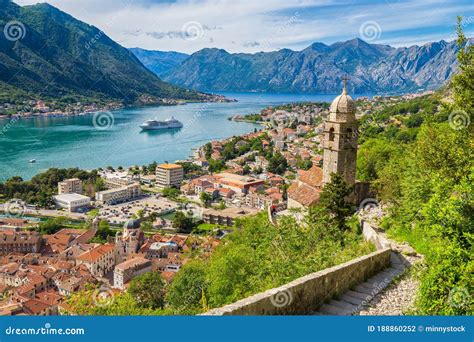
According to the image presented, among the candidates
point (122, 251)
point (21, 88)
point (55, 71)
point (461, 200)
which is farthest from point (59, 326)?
point (55, 71)

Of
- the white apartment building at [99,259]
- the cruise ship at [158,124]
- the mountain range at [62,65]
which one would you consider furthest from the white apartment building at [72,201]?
the mountain range at [62,65]

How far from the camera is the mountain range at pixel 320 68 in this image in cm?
6875

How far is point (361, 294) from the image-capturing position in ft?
14.0

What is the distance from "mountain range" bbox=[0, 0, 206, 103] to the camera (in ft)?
260

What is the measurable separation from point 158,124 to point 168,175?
90.1 ft

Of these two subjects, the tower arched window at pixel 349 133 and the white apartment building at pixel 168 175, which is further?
the white apartment building at pixel 168 175

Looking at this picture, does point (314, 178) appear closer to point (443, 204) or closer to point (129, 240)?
point (443, 204)

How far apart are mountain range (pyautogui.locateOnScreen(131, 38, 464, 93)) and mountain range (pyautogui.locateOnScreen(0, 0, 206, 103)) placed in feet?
79.9

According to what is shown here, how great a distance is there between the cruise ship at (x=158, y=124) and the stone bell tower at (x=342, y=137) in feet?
168

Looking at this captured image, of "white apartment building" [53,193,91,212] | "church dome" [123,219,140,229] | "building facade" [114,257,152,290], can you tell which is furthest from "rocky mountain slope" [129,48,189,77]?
"building facade" [114,257,152,290]

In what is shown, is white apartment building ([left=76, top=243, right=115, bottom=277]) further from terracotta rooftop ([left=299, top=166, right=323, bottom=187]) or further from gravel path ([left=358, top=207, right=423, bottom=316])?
gravel path ([left=358, top=207, right=423, bottom=316])

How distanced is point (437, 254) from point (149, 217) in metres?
25.2

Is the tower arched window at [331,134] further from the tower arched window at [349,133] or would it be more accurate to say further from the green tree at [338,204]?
the green tree at [338,204]

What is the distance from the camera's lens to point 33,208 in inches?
1214
